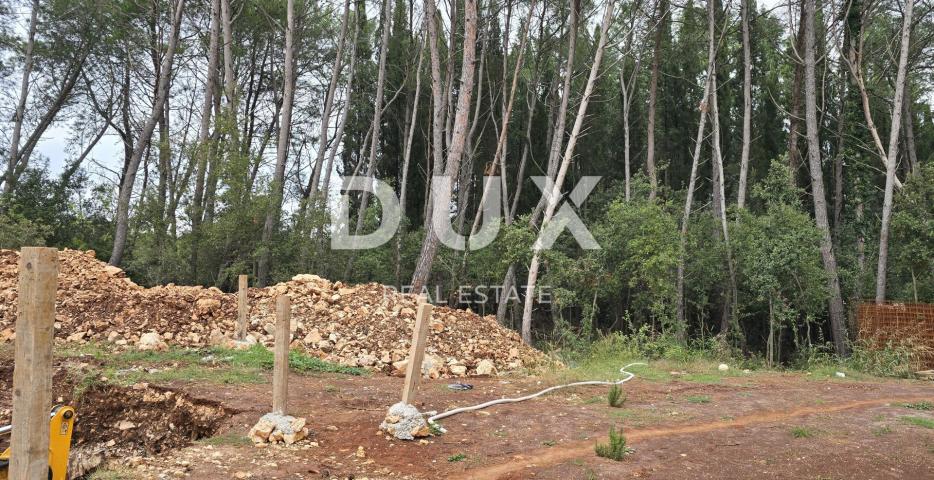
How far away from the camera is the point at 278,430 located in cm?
483

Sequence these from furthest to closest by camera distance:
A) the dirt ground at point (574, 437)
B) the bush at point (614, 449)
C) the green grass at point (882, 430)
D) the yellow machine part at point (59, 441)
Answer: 1. the green grass at point (882, 430)
2. the bush at point (614, 449)
3. the dirt ground at point (574, 437)
4. the yellow machine part at point (59, 441)

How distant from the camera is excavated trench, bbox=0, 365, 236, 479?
541cm

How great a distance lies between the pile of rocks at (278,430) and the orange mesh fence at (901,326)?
1160 cm

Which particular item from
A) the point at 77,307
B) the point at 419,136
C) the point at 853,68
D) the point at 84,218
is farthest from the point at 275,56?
the point at 853,68

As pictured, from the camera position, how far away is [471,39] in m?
12.0

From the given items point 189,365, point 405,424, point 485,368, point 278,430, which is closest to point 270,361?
point 189,365

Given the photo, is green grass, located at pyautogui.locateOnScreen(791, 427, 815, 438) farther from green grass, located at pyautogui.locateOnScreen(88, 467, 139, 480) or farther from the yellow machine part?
the yellow machine part

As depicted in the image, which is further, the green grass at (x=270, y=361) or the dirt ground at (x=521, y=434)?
the green grass at (x=270, y=361)

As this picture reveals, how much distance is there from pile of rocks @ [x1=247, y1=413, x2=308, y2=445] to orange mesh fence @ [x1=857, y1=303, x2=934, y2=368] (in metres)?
11.6

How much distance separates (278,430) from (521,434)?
2108 mm

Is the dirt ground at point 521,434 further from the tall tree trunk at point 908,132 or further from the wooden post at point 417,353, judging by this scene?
the tall tree trunk at point 908,132

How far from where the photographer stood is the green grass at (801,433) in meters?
5.58

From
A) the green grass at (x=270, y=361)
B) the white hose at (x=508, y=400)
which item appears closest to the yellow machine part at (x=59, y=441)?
the white hose at (x=508, y=400)

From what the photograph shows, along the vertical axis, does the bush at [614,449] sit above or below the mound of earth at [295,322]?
below
